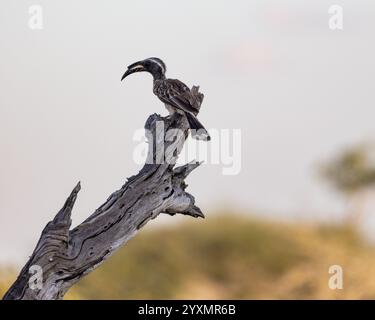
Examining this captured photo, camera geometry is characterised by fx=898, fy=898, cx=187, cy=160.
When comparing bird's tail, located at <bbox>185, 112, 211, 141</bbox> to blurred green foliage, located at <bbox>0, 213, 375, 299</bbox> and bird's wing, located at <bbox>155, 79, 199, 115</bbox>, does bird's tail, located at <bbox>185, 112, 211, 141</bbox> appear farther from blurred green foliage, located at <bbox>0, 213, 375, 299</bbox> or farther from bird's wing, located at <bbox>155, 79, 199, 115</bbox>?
blurred green foliage, located at <bbox>0, 213, 375, 299</bbox>

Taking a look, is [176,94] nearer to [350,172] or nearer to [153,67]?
[153,67]

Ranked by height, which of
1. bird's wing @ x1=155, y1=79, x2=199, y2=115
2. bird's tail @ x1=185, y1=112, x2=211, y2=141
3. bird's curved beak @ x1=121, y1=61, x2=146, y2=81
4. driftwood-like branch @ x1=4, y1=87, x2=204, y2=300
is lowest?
driftwood-like branch @ x1=4, y1=87, x2=204, y2=300

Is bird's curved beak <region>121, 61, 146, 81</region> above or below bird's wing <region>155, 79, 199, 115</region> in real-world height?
above

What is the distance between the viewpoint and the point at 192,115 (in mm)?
7367

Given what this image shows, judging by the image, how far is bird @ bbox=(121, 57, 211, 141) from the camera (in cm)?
709

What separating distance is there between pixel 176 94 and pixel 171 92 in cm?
12

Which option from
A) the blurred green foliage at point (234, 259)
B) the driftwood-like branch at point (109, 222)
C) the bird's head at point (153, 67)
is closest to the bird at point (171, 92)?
the bird's head at point (153, 67)

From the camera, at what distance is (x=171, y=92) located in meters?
7.92

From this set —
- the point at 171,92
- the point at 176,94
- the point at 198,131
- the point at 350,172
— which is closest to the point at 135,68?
the point at 171,92

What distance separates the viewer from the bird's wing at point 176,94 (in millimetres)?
7520

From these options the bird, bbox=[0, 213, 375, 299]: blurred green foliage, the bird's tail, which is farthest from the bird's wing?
bbox=[0, 213, 375, 299]: blurred green foliage

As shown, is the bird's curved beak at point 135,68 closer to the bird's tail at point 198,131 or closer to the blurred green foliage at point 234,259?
the bird's tail at point 198,131

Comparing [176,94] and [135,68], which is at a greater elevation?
[135,68]
